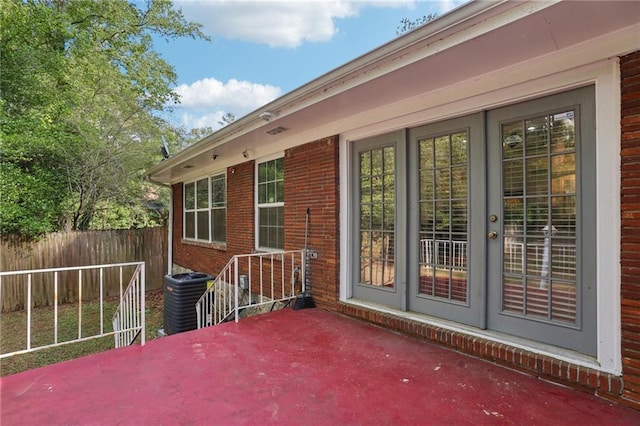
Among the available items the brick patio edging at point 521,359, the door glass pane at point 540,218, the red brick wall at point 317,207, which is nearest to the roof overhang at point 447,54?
the red brick wall at point 317,207

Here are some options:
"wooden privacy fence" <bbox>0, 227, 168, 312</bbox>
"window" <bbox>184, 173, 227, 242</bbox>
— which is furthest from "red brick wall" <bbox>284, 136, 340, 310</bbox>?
"wooden privacy fence" <bbox>0, 227, 168, 312</bbox>

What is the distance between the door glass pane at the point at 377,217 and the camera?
3566mm

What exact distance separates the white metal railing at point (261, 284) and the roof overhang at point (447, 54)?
1.79 meters

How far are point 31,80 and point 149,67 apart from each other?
3619mm

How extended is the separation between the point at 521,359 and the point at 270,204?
396 cm

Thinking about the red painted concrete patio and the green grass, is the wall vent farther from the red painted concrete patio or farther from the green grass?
the green grass

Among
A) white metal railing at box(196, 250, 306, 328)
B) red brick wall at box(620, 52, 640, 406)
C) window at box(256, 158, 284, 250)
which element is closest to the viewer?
red brick wall at box(620, 52, 640, 406)

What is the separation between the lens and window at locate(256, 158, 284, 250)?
5.17m

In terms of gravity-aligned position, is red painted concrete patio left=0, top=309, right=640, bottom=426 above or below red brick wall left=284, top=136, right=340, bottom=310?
below

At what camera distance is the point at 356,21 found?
5152 millimetres

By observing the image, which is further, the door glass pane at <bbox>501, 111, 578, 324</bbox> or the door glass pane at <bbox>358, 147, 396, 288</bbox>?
the door glass pane at <bbox>358, 147, 396, 288</bbox>

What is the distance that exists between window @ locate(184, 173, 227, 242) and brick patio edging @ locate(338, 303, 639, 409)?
4.62 metres

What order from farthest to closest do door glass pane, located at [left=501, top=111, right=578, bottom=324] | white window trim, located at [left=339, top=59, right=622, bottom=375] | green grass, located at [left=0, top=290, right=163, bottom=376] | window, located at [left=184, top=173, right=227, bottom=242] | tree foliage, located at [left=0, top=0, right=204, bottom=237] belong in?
tree foliage, located at [left=0, top=0, right=204, bottom=237] < window, located at [left=184, top=173, right=227, bottom=242] < green grass, located at [left=0, top=290, right=163, bottom=376] < door glass pane, located at [left=501, top=111, right=578, bottom=324] < white window trim, located at [left=339, top=59, right=622, bottom=375]

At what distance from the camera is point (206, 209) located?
25.0ft
